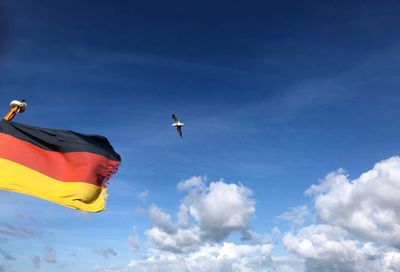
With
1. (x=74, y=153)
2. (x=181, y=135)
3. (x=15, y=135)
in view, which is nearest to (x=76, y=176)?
(x=74, y=153)

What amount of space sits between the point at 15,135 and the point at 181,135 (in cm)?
3770

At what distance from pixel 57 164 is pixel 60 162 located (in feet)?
0.84

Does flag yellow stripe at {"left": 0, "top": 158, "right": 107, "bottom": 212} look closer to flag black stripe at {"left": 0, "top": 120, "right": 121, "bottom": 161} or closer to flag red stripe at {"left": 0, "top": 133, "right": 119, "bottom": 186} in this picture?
flag red stripe at {"left": 0, "top": 133, "right": 119, "bottom": 186}

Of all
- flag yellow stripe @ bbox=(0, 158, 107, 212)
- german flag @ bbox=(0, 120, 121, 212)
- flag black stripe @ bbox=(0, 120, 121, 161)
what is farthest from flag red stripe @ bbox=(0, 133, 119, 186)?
flag yellow stripe @ bbox=(0, 158, 107, 212)

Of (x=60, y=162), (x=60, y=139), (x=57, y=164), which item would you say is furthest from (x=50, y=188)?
(x=60, y=139)

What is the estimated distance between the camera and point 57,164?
30812 millimetres

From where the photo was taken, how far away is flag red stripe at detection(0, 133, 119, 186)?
94.4 ft

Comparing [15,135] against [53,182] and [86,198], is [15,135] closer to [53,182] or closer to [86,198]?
[53,182]

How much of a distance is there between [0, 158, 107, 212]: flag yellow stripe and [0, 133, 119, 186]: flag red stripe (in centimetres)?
34

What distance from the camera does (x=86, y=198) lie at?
1176 inches

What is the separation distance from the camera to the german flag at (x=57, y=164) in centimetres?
2841

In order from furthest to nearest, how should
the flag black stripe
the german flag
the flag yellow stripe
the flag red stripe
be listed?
the flag black stripe, the flag red stripe, the german flag, the flag yellow stripe

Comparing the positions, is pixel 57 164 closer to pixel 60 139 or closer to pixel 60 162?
pixel 60 162

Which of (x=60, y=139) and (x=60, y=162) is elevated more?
(x=60, y=139)
